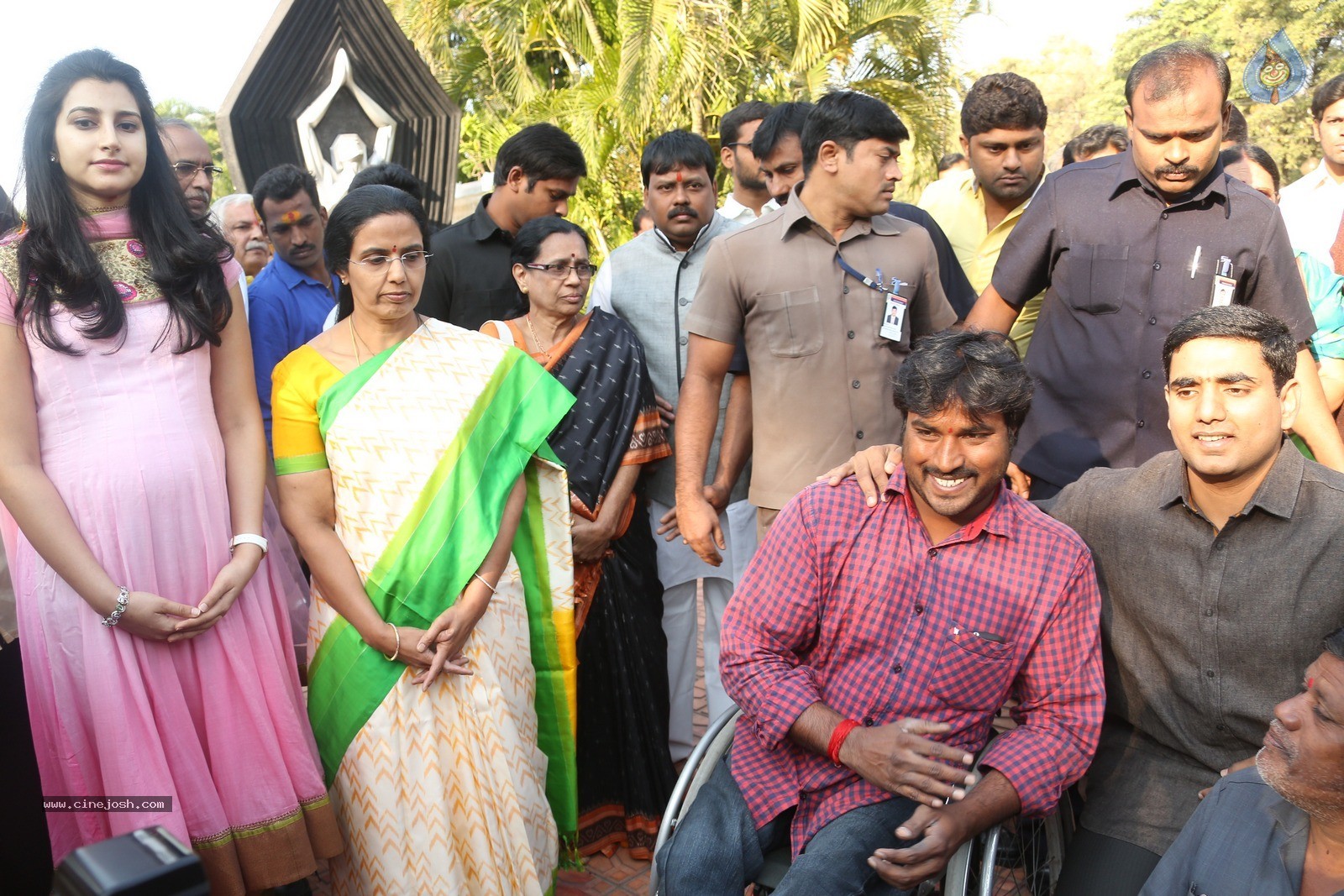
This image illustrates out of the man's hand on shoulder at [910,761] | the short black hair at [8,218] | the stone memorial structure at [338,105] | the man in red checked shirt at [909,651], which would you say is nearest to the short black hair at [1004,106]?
the man in red checked shirt at [909,651]

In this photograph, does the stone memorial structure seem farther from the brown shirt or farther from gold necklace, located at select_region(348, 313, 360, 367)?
the brown shirt

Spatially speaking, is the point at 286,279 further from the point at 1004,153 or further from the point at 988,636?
the point at 988,636

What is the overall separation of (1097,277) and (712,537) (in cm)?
129

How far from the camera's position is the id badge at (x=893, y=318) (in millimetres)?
3305

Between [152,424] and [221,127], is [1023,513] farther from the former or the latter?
[221,127]

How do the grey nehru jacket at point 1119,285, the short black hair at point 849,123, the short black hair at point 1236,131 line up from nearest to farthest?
the grey nehru jacket at point 1119,285, the short black hair at point 849,123, the short black hair at point 1236,131

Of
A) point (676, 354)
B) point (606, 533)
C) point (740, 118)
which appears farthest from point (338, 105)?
point (606, 533)

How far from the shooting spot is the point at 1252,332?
95.1 inches

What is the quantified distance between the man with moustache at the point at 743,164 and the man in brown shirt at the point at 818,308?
1323 mm

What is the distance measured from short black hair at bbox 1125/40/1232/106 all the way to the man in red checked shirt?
851mm

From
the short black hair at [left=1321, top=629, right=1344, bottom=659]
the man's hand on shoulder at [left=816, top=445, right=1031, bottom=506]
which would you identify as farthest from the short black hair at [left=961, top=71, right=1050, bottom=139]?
the short black hair at [left=1321, top=629, right=1344, bottom=659]

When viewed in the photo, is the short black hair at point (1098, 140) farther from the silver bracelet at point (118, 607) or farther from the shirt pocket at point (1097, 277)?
the silver bracelet at point (118, 607)

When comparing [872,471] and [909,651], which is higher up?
[872,471]

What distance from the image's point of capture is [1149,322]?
10.1ft
